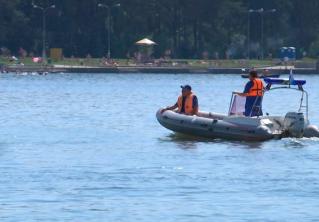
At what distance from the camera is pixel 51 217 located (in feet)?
98.8

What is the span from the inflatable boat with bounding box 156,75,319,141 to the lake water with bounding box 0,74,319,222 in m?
0.27

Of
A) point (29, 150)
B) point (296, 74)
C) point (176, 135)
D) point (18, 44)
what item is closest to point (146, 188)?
point (29, 150)

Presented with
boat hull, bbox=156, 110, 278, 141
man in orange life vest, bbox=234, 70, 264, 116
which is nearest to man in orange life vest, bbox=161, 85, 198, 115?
boat hull, bbox=156, 110, 278, 141

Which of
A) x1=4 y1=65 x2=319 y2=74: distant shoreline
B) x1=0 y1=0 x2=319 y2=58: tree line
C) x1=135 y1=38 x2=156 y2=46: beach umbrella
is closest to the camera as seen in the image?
x1=4 y1=65 x2=319 y2=74: distant shoreline

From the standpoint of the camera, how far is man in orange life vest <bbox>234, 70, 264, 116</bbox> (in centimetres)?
4459

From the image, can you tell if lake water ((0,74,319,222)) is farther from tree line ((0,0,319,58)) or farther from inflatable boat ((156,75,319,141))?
tree line ((0,0,319,58))

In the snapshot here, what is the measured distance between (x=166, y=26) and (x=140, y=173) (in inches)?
4243

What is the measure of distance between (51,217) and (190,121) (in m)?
15.5

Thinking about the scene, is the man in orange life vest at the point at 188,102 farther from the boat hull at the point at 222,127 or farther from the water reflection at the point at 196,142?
the water reflection at the point at 196,142

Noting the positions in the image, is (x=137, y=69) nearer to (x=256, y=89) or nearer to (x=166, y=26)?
(x=166, y=26)

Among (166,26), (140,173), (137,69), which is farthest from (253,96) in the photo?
(166,26)

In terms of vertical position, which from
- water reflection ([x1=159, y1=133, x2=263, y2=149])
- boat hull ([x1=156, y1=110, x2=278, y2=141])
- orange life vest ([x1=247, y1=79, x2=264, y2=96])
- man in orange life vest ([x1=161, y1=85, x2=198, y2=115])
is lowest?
water reflection ([x1=159, y1=133, x2=263, y2=149])

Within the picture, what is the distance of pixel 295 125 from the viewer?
44281mm

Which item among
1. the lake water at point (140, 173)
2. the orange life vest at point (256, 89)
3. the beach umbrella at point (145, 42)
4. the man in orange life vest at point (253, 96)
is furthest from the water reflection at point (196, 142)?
the beach umbrella at point (145, 42)
